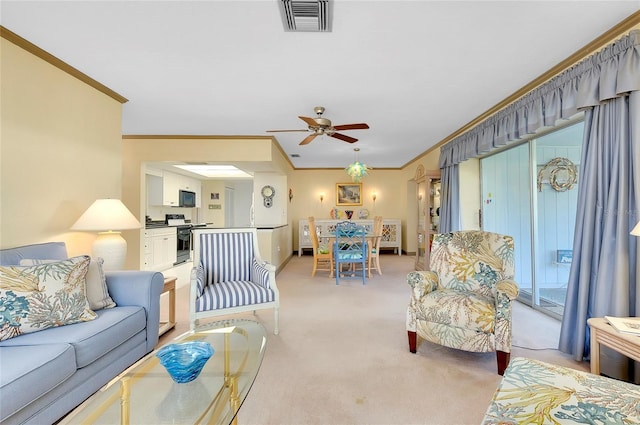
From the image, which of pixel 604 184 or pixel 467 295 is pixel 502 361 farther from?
pixel 604 184

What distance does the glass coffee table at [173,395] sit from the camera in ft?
3.25

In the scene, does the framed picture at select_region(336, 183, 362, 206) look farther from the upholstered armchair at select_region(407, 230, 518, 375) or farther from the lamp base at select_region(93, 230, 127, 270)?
the lamp base at select_region(93, 230, 127, 270)

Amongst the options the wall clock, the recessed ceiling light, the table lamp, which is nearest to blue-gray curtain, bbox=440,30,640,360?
the table lamp

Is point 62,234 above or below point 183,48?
below

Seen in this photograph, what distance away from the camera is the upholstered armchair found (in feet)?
6.37

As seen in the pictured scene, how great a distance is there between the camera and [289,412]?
1563 mm

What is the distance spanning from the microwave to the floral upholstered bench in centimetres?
662

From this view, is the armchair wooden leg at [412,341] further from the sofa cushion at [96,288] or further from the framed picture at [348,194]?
the framed picture at [348,194]

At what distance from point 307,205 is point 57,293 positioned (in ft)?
21.1

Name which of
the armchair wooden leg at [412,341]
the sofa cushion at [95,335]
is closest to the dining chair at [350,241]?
the armchair wooden leg at [412,341]

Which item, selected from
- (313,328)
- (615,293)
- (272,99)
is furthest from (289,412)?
(272,99)

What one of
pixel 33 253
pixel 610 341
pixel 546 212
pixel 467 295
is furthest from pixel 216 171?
pixel 610 341

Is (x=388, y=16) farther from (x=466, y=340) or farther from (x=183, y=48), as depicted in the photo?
(x=466, y=340)

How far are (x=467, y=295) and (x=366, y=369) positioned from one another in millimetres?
985
